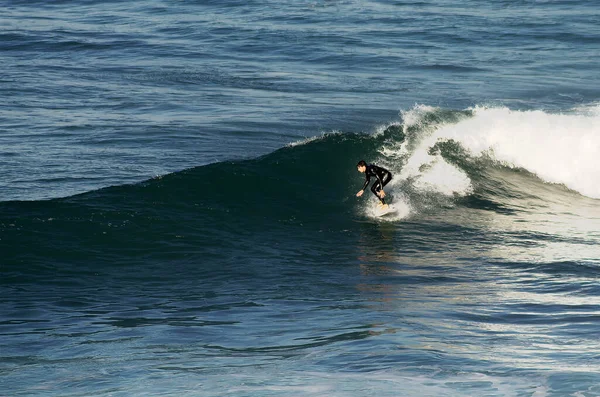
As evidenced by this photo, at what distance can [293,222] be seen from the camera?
17203 mm

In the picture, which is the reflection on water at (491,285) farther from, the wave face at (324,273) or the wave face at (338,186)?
the wave face at (338,186)

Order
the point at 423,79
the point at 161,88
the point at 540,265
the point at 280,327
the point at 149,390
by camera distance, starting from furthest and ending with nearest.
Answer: the point at 423,79 → the point at 161,88 → the point at 540,265 → the point at 280,327 → the point at 149,390

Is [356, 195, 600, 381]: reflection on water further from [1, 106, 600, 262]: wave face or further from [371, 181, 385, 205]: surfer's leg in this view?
[1, 106, 600, 262]: wave face

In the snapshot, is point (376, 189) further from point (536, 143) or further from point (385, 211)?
point (536, 143)

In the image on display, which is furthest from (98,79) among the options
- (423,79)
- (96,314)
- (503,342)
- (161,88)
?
(503,342)

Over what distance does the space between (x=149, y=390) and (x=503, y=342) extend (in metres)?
4.21

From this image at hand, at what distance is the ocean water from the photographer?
10398 millimetres

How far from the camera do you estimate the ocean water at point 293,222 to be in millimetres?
10398

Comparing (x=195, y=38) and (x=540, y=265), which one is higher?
(x=195, y=38)

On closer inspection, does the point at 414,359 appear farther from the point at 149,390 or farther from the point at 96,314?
the point at 96,314

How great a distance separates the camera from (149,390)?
9.43m

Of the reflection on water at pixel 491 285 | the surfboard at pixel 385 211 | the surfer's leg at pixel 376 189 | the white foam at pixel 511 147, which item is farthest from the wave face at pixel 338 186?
the reflection on water at pixel 491 285

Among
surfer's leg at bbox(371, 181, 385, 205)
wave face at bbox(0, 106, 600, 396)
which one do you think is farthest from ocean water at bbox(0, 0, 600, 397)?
surfer's leg at bbox(371, 181, 385, 205)

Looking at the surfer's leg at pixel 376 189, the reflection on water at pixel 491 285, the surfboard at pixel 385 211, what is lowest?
the reflection on water at pixel 491 285
